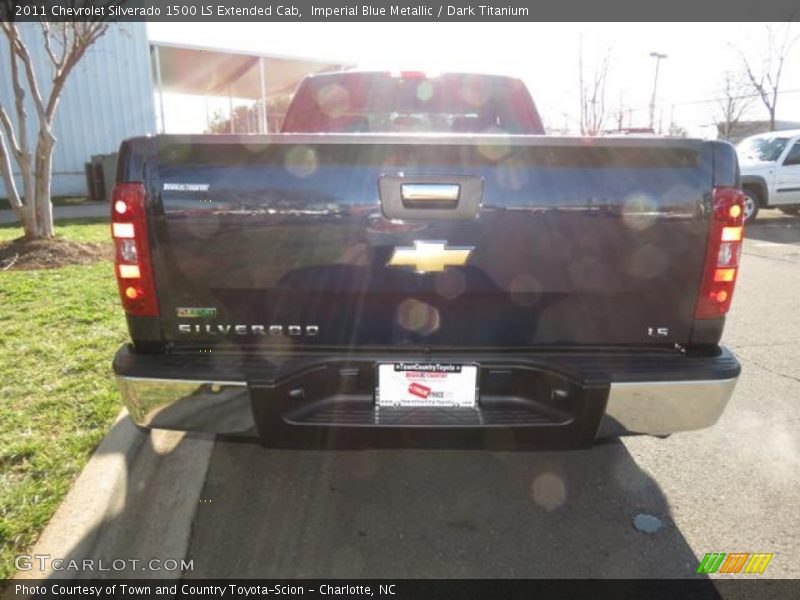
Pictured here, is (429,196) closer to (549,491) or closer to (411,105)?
(549,491)

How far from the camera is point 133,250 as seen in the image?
2.12 metres

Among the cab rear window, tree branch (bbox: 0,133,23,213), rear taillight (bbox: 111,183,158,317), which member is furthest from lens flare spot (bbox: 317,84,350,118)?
tree branch (bbox: 0,133,23,213)

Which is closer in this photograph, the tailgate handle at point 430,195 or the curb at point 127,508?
the tailgate handle at point 430,195

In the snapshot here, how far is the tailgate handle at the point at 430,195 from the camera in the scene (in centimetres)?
205

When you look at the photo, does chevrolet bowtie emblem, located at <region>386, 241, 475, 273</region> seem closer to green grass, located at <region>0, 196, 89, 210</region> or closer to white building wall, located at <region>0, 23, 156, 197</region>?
green grass, located at <region>0, 196, 89, 210</region>

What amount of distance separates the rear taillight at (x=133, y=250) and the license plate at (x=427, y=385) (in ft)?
3.03

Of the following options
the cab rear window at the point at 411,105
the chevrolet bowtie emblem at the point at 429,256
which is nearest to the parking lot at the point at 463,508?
the chevrolet bowtie emblem at the point at 429,256

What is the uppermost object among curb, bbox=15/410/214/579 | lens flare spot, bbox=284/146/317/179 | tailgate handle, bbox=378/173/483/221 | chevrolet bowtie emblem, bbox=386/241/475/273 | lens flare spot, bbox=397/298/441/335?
lens flare spot, bbox=284/146/317/179

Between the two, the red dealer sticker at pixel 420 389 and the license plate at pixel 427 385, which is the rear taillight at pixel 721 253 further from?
the red dealer sticker at pixel 420 389

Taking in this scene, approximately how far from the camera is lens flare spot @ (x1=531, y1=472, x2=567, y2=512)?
267 centimetres

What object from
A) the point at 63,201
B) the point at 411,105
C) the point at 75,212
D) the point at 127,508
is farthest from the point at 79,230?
the point at 127,508

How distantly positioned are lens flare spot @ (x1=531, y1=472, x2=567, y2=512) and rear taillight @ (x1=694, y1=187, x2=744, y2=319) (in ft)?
3.52

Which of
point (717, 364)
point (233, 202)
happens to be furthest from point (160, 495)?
point (717, 364)

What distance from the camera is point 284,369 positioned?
2.13 meters
